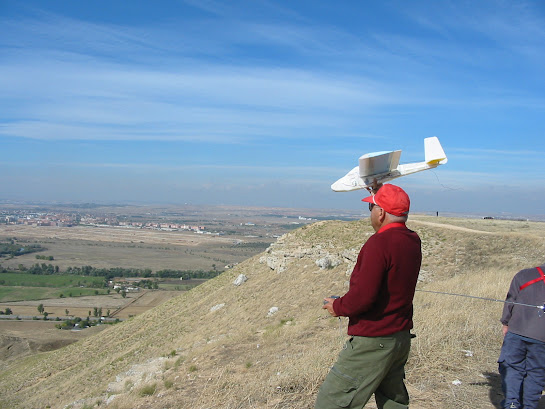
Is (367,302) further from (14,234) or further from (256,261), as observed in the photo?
(14,234)

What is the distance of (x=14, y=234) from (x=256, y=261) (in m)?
147

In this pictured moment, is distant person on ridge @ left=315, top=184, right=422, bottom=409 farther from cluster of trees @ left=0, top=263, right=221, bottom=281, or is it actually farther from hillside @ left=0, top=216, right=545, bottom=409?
cluster of trees @ left=0, top=263, right=221, bottom=281

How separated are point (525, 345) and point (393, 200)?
2.50m

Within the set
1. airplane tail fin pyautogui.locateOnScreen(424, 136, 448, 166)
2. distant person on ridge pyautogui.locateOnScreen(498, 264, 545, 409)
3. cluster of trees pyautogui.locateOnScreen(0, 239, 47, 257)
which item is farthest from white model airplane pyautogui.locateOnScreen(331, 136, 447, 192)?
cluster of trees pyautogui.locateOnScreen(0, 239, 47, 257)

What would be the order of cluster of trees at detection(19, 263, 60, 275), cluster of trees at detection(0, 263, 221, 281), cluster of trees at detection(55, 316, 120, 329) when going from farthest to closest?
cluster of trees at detection(19, 263, 60, 275), cluster of trees at detection(0, 263, 221, 281), cluster of trees at detection(55, 316, 120, 329)

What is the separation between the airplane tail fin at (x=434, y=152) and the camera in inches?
332

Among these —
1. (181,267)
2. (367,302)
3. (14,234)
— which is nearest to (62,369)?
(367,302)

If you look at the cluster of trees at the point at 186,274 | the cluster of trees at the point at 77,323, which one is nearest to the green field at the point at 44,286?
the cluster of trees at the point at 186,274

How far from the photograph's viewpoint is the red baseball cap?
3.76m

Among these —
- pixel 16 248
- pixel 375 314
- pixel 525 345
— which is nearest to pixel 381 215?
pixel 375 314

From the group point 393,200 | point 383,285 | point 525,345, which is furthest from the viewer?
point 525,345

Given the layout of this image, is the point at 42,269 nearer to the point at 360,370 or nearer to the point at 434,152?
the point at 434,152

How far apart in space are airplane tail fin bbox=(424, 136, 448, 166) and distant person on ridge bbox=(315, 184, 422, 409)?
5230 millimetres

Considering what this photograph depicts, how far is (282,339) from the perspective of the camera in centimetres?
1052
